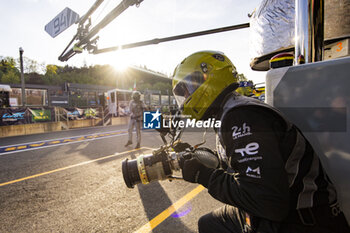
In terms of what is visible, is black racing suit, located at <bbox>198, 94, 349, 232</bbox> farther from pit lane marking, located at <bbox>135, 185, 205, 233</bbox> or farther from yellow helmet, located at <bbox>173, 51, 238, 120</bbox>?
pit lane marking, located at <bbox>135, 185, 205, 233</bbox>

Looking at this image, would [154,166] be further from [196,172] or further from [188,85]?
[188,85]

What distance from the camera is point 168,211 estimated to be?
2453 millimetres

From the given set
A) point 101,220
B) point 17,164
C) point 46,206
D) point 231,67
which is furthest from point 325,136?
point 17,164

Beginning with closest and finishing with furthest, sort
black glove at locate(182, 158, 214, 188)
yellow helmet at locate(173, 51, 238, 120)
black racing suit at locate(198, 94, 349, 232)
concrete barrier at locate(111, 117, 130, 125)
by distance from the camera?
1. black racing suit at locate(198, 94, 349, 232)
2. black glove at locate(182, 158, 214, 188)
3. yellow helmet at locate(173, 51, 238, 120)
4. concrete barrier at locate(111, 117, 130, 125)

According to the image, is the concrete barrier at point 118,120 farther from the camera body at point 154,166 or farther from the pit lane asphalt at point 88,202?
the camera body at point 154,166

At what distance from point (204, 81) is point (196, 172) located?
785 millimetres

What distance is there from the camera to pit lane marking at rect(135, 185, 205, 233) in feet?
6.93

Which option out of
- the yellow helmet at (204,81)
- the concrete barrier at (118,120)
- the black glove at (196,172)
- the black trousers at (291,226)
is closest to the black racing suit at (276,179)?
the black trousers at (291,226)

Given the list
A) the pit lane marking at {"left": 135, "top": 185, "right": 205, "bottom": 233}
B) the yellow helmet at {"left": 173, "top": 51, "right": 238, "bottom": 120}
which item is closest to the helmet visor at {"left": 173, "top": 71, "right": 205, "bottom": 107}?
the yellow helmet at {"left": 173, "top": 51, "right": 238, "bottom": 120}

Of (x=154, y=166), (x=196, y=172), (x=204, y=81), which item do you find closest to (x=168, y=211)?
(x=154, y=166)

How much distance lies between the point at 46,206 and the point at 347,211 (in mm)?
3411

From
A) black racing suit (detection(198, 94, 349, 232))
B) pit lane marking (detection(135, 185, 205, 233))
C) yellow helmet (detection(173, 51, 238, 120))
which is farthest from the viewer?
pit lane marking (detection(135, 185, 205, 233))

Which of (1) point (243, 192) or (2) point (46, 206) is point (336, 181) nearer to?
(1) point (243, 192)

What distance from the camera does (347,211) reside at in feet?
3.37
